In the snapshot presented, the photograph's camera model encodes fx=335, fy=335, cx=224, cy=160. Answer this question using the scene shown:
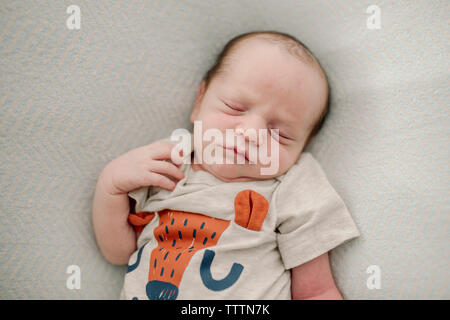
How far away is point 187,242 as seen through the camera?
89 cm

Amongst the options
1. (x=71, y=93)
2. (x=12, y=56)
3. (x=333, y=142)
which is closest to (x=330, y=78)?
(x=333, y=142)

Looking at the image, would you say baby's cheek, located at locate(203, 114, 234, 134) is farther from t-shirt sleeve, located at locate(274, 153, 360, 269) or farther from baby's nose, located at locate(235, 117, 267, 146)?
t-shirt sleeve, located at locate(274, 153, 360, 269)

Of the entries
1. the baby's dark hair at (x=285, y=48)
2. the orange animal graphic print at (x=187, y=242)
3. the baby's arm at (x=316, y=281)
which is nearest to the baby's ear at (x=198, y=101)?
the baby's dark hair at (x=285, y=48)

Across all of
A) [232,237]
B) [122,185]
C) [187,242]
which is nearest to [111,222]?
[122,185]

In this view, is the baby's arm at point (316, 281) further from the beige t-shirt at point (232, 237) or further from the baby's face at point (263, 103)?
the baby's face at point (263, 103)

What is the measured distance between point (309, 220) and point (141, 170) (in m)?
0.47

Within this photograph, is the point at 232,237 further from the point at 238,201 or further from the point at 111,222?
the point at 111,222

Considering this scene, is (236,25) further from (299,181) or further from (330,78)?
(299,181)

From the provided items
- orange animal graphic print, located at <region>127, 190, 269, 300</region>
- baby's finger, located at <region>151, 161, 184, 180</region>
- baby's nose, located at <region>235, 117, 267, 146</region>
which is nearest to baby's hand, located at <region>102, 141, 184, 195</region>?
baby's finger, located at <region>151, 161, 184, 180</region>

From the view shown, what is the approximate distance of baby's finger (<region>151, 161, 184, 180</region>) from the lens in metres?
0.91

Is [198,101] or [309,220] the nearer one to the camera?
[309,220]

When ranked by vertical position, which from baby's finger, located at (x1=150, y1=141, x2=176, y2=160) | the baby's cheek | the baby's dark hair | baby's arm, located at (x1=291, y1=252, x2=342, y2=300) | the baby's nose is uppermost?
the baby's dark hair

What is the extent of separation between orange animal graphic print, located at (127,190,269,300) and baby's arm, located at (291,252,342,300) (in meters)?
0.17

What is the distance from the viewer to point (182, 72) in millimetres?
1057
